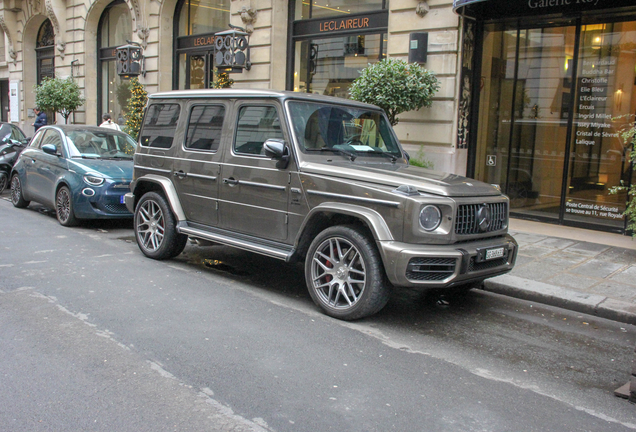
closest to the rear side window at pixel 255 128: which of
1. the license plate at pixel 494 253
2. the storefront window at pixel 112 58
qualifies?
the license plate at pixel 494 253

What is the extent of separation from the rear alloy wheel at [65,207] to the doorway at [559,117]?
7.64 metres

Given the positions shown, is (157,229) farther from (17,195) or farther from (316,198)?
(17,195)

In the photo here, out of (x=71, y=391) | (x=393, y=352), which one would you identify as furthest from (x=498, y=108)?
(x=71, y=391)

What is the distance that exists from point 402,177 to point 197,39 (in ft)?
49.2

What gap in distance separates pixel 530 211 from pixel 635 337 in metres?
6.13

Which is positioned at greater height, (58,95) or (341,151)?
(58,95)

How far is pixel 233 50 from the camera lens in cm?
1551

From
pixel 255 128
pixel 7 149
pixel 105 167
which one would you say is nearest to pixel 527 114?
pixel 255 128

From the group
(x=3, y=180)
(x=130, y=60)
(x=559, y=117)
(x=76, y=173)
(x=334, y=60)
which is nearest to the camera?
(x=76, y=173)

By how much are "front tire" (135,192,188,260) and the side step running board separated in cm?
29

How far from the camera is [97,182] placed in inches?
371

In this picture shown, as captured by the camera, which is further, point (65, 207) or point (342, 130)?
point (65, 207)

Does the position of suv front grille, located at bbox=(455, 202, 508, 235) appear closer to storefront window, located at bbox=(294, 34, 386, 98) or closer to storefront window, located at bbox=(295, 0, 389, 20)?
storefront window, located at bbox=(294, 34, 386, 98)

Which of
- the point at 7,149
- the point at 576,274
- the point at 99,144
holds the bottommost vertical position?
the point at 576,274
